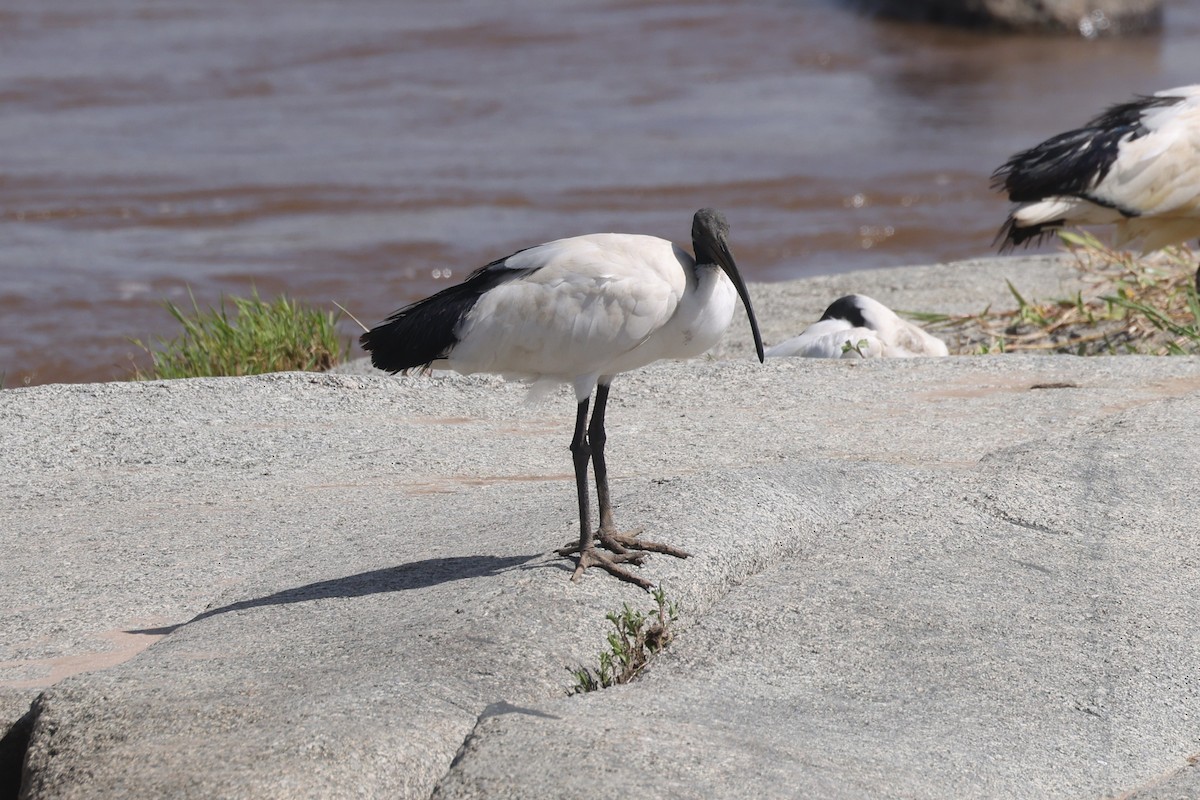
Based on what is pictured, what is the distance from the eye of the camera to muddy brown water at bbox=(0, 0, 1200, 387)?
487 inches

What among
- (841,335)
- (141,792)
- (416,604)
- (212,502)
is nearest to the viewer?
(141,792)

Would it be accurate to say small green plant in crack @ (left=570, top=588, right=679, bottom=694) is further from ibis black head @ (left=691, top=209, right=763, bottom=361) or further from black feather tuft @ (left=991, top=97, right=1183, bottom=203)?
black feather tuft @ (left=991, top=97, right=1183, bottom=203)

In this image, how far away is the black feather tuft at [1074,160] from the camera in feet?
26.9

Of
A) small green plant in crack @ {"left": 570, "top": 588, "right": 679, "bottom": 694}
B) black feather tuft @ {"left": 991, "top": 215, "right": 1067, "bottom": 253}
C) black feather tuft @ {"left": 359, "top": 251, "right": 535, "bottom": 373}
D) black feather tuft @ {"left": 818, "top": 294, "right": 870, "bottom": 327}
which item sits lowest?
small green plant in crack @ {"left": 570, "top": 588, "right": 679, "bottom": 694}

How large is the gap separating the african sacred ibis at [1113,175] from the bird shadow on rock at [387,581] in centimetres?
473

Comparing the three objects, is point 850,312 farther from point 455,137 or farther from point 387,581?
point 455,137

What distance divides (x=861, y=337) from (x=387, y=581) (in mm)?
3835

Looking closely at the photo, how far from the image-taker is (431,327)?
4.47 m

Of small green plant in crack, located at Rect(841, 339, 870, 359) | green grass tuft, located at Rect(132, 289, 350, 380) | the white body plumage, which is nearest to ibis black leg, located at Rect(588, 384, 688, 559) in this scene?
the white body plumage

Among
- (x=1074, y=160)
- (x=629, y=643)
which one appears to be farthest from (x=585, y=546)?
(x=1074, y=160)

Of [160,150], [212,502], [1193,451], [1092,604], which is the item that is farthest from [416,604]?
[160,150]

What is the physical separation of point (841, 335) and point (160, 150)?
9.93 meters

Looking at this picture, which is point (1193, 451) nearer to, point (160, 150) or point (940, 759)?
point (940, 759)

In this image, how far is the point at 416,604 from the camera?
420 centimetres
